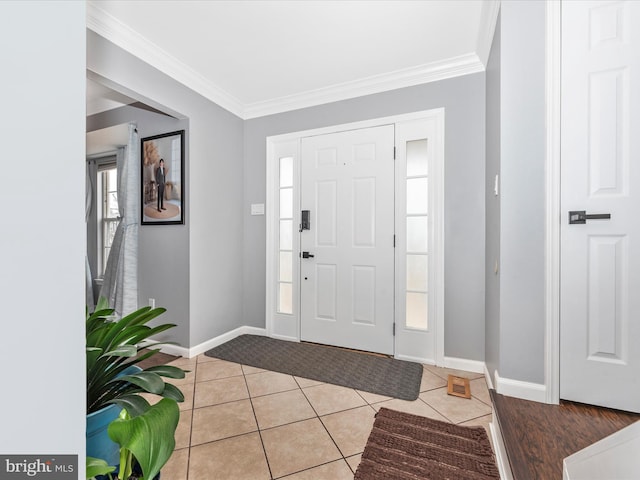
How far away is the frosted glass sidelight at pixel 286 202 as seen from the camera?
3145 millimetres

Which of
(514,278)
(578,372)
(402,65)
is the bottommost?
(578,372)

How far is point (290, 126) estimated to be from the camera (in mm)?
3117

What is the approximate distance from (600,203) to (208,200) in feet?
9.37

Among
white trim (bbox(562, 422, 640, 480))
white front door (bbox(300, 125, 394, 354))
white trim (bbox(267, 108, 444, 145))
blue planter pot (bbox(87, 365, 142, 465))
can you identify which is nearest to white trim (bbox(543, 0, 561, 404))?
white trim (bbox(267, 108, 444, 145))

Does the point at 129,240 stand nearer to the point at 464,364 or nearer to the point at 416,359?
the point at 416,359

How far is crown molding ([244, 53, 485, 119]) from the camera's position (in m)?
2.41

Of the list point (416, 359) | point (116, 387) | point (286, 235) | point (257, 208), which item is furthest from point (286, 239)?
point (116, 387)

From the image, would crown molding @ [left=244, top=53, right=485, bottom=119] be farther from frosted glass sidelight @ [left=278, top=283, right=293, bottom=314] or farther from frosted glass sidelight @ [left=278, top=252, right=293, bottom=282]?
frosted glass sidelight @ [left=278, top=283, right=293, bottom=314]

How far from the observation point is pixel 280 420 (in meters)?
1.75
